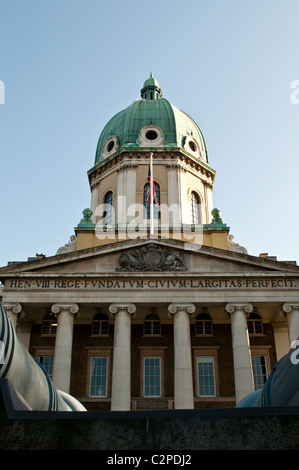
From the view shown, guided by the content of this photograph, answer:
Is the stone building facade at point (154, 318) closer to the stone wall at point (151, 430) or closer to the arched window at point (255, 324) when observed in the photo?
the arched window at point (255, 324)

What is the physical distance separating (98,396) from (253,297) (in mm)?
9892

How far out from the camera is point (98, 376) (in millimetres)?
29016

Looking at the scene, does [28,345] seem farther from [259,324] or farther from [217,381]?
[259,324]

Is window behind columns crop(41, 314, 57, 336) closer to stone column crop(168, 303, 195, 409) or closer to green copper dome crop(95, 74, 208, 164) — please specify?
stone column crop(168, 303, 195, 409)

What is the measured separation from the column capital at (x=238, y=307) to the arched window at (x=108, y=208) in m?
13.2

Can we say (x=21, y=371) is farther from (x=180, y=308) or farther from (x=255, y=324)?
(x=255, y=324)

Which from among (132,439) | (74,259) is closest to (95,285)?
(74,259)

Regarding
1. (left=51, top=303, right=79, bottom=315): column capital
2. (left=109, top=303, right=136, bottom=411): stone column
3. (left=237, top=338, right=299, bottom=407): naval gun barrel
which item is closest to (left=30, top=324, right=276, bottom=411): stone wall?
(left=109, top=303, right=136, bottom=411): stone column

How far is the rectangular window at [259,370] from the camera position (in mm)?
28844

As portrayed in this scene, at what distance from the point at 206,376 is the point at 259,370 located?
3.04 meters

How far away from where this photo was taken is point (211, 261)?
2867 centimetres

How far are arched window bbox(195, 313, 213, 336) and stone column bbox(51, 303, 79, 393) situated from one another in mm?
7490

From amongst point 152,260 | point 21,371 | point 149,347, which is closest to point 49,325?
point 149,347

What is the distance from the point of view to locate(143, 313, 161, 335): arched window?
30547 mm
